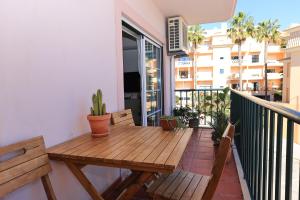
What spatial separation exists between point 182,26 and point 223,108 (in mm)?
1937

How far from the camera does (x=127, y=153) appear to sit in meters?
1.28

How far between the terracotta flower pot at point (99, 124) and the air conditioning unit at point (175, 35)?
10.7 ft

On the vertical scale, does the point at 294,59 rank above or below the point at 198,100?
above

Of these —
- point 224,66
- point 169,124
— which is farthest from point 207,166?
point 224,66

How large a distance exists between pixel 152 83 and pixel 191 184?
2640mm

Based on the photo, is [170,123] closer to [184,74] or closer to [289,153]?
[289,153]

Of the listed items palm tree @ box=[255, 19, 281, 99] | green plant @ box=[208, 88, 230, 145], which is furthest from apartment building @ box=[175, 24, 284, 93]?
green plant @ box=[208, 88, 230, 145]

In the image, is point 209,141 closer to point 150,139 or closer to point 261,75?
point 150,139

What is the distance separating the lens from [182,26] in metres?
4.59

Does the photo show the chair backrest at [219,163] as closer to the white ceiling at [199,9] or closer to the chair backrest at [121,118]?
the chair backrest at [121,118]

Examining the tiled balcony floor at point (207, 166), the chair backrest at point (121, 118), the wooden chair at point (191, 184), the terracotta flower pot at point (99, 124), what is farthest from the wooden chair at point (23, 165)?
the tiled balcony floor at point (207, 166)

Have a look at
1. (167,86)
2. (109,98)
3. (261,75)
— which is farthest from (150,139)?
(261,75)

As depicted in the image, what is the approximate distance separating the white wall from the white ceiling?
6.56 ft

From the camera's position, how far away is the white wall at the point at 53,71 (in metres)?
1.19
